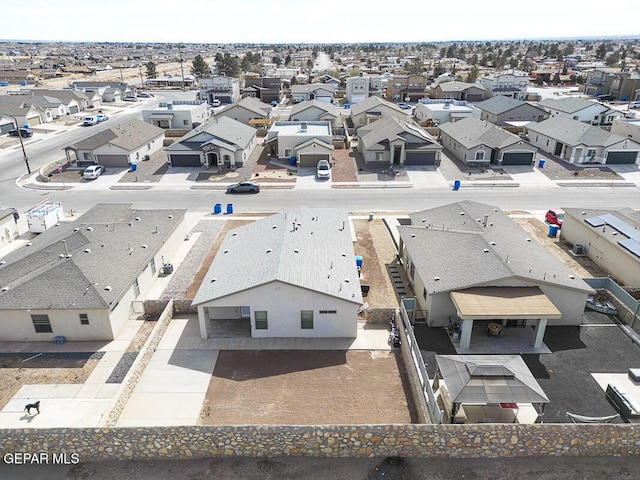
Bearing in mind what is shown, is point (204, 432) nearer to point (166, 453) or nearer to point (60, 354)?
point (166, 453)

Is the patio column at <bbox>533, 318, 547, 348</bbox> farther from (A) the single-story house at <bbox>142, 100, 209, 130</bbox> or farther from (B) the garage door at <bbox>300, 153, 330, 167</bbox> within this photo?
(A) the single-story house at <bbox>142, 100, 209, 130</bbox>

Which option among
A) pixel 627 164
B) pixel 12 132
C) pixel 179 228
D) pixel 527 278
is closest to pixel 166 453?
pixel 527 278

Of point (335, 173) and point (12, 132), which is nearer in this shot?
point (335, 173)

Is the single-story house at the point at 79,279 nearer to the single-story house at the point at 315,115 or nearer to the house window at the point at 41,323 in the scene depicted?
the house window at the point at 41,323

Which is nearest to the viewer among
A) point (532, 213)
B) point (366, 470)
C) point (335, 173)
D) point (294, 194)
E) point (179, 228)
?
point (366, 470)

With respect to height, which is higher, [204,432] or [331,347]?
[204,432]

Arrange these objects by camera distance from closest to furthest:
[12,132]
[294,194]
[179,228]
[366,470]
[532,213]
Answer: [366,470] → [179,228] → [532,213] → [294,194] → [12,132]
